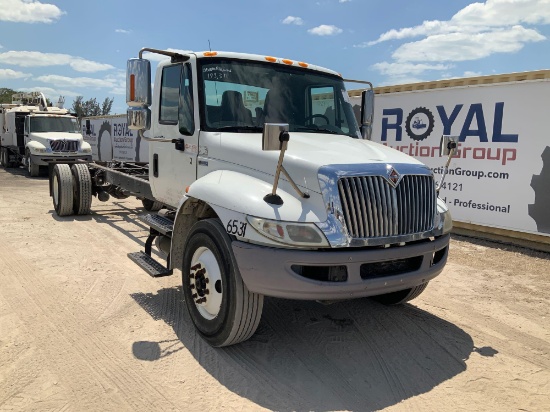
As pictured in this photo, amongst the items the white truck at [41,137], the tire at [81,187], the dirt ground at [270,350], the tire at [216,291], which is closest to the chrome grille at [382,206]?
the tire at [216,291]

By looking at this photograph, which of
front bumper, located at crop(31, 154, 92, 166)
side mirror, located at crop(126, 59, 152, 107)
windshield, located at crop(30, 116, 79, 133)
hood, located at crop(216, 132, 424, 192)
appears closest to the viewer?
hood, located at crop(216, 132, 424, 192)

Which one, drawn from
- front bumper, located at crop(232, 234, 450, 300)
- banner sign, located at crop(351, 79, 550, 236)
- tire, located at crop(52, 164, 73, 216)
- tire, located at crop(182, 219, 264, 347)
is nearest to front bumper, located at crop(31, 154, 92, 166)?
tire, located at crop(52, 164, 73, 216)

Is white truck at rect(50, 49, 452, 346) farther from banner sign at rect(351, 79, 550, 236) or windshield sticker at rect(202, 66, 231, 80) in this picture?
banner sign at rect(351, 79, 550, 236)

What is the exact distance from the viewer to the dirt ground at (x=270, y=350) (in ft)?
10.6

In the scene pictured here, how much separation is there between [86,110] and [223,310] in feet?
167

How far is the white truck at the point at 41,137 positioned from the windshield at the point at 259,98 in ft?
49.4

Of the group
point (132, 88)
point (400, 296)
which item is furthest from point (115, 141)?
point (400, 296)

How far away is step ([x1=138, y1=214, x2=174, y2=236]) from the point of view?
15.7 ft

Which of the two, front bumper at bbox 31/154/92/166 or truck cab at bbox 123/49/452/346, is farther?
front bumper at bbox 31/154/92/166

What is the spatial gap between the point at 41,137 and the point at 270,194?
17.3 m

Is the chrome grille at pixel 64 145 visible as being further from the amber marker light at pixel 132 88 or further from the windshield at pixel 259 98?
the windshield at pixel 259 98

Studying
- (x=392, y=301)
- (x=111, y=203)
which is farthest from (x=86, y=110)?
(x=392, y=301)

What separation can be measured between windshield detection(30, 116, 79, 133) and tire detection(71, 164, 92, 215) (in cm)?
1049

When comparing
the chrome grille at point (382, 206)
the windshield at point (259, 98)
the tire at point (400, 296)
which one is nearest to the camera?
the chrome grille at point (382, 206)
